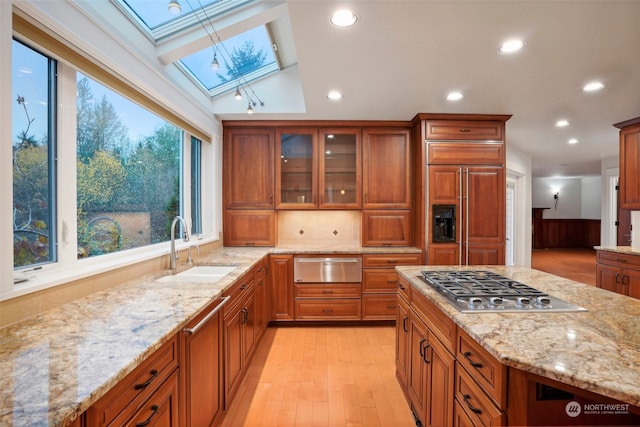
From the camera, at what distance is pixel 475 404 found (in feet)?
3.65

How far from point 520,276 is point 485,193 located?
165cm

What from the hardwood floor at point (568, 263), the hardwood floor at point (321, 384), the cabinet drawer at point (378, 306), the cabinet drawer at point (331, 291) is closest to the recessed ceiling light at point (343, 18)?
the hardwood floor at point (321, 384)

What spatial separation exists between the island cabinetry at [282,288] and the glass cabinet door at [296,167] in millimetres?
693

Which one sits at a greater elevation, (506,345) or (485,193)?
(485,193)

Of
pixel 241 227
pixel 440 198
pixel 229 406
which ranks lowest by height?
pixel 229 406

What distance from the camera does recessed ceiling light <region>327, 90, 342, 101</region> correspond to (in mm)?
2680

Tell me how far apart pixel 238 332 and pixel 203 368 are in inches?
23.4

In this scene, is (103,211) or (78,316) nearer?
(78,316)

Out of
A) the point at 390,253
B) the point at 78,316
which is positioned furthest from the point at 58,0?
the point at 390,253

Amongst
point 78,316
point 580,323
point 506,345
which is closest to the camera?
point 506,345

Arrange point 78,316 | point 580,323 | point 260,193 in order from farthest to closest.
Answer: point 260,193 → point 78,316 → point 580,323

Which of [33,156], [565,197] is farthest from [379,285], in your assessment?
[565,197]

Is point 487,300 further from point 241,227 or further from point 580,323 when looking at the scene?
point 241,227

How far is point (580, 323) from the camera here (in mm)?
1136
